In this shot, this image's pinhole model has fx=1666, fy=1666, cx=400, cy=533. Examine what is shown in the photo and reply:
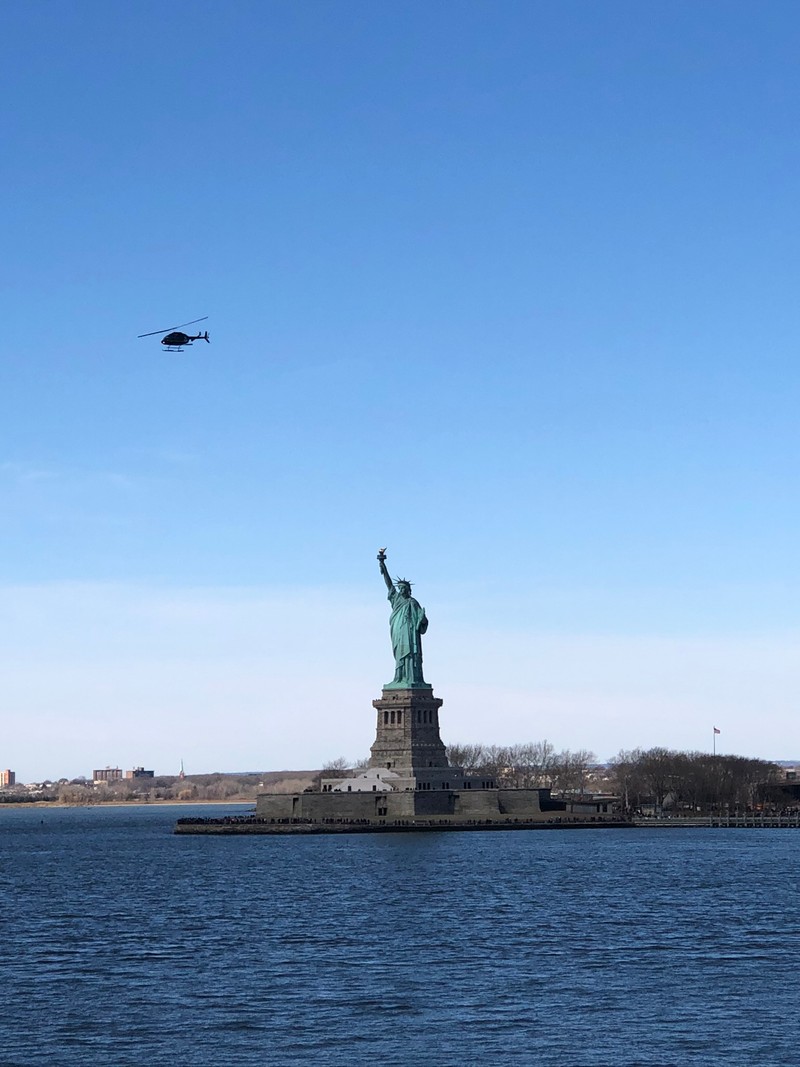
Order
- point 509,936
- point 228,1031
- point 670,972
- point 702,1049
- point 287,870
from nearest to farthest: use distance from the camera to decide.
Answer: point 702,1049, point 228,1031, point 670,972, point 509,936, point 287,870

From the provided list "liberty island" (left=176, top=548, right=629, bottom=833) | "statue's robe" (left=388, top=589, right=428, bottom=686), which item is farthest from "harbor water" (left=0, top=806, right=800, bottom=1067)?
"statue's robe" (left=388, top=589, right=428, bottom=686)

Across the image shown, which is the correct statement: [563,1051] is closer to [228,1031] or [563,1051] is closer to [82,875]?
[228,1031]

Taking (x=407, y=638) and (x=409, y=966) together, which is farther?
(x=407, y=638)

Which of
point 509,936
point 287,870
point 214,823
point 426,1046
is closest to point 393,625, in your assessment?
point 214,823

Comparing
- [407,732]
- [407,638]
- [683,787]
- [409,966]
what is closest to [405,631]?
[407,638]

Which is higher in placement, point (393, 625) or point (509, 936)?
point (393, 625)

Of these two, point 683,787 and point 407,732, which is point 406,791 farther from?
point 683,787
